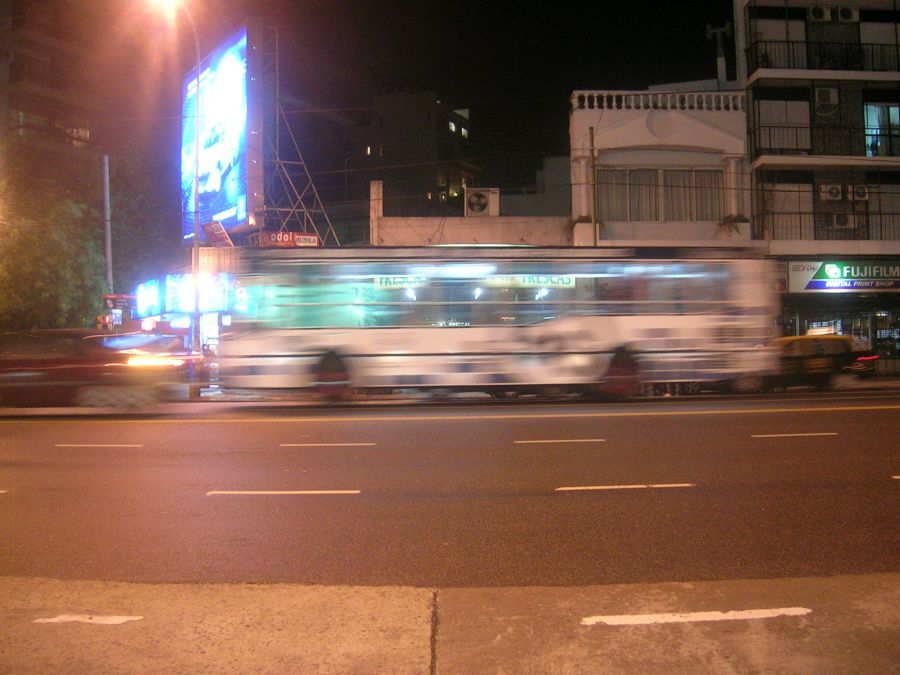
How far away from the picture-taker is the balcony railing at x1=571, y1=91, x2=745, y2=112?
88.0ft

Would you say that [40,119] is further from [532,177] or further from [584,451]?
[584,451]

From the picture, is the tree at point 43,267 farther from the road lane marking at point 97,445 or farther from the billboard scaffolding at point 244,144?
the road lane marking at point 97,445

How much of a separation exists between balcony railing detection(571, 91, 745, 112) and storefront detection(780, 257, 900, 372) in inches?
234

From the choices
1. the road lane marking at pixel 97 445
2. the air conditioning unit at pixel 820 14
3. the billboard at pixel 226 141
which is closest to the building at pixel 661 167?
the air conditioning unit at pixel 820 14

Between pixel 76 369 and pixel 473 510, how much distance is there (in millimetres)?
11007

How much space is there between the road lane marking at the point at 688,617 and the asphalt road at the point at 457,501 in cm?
74

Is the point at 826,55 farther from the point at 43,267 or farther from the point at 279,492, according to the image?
the point at 43,267

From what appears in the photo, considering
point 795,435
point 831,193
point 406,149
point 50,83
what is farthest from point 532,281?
point 50,83

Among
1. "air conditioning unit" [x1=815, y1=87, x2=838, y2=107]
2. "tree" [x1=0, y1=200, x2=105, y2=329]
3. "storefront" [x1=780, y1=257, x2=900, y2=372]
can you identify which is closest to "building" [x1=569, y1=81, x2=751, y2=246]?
"storefront" [x1=780, y1=257, x2=900, y2=372]

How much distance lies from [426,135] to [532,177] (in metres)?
7.28

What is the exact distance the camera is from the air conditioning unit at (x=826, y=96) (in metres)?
27.7

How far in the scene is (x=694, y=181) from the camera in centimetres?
2711

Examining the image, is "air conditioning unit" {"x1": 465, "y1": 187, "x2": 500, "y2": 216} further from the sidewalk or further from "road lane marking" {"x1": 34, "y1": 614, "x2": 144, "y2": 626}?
"road lane marking" {"x1": 34, "y1": 614, "x2": 144, "y2": 626}

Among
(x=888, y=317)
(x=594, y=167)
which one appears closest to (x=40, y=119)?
(x=594, y=167)
